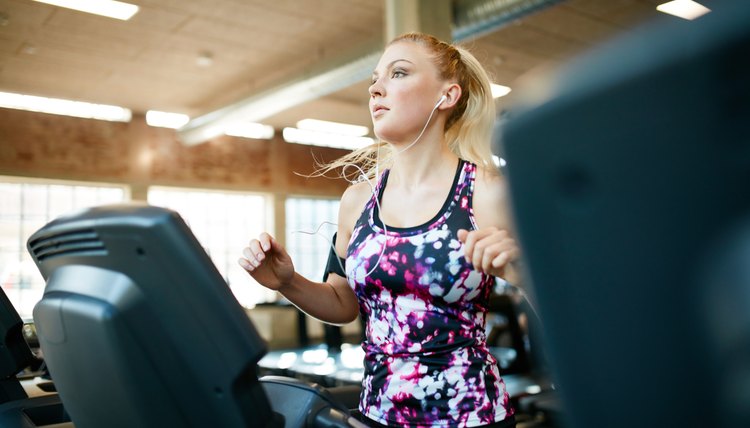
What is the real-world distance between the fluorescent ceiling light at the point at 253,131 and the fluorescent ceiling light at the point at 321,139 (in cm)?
31

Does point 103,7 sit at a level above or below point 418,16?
above

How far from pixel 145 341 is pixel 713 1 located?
58 centimetres

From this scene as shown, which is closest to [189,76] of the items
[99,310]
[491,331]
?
[491,331]

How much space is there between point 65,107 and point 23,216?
1718 mm

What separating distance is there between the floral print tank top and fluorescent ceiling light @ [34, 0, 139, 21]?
572 centimetres

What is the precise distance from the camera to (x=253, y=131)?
448 inches

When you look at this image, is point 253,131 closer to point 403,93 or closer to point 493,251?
point 403,93

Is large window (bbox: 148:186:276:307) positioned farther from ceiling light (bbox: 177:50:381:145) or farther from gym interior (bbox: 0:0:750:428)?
gym interior (bbox: 0:0:750:428)

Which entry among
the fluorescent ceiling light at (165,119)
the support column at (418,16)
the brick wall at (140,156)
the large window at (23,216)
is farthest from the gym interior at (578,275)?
Answer: the fluorescent ceiling light at (165,119)

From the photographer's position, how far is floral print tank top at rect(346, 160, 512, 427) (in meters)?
1.18

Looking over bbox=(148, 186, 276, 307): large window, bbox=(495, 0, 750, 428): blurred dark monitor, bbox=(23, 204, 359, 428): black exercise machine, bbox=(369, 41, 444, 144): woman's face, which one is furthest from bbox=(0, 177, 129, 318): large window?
bbox=(495, 0, 750, 428): blurred dark monitor

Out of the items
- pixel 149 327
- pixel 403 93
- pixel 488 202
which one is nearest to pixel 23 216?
pixel 403 93

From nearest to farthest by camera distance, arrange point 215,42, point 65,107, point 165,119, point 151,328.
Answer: point 151,328
point 215,42
point 65,107
point 165,119

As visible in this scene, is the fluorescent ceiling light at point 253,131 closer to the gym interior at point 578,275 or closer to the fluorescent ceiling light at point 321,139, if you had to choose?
the fluorescent ceiling light at point 321,139
